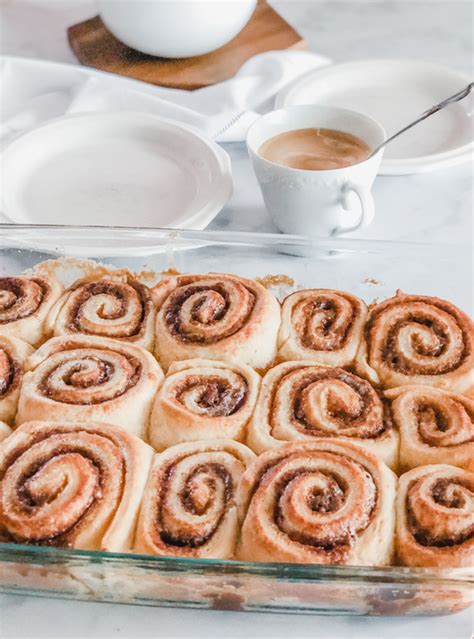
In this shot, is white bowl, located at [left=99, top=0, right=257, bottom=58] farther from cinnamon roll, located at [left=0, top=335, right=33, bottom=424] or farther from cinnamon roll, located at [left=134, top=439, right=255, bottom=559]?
cinnamon roll, located at [left=134, top=439, right=255, bottom=559]

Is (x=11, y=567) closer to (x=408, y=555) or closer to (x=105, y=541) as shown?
(x=105, y=541)

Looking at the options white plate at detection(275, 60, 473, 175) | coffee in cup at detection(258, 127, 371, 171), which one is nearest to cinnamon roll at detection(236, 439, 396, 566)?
coffee in cup at detection(258, 127, 371, 171)

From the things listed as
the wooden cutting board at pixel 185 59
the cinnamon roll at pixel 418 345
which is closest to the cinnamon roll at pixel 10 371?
the cinnamon roll at pixel 418 345

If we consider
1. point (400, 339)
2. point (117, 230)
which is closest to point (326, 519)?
point (400, 339)

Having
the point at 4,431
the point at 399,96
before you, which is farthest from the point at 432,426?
the point at 399,96

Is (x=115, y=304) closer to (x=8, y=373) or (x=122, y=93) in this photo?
(x=8, y=373)
